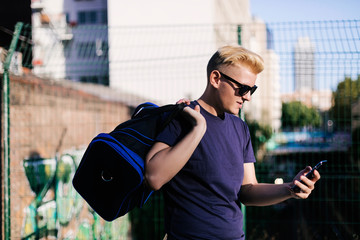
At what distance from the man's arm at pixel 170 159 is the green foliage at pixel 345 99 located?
302 centimetres

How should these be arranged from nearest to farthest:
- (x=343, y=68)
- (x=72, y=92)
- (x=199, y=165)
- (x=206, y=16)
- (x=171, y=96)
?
1. (x=199, y=165)
2. (x=343, y=68)
3. (x=171, y=96)
4. (x=72, y=92)
5. (x=206, y=16)

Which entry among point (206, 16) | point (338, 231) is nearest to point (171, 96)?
point (338, 231)

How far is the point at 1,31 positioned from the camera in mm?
4750

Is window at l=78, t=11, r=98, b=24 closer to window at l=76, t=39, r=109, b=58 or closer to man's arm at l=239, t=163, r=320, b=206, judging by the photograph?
window at l=76, t=39, r=109, b=58

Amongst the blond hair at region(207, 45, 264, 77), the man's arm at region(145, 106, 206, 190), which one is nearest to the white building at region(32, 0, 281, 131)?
the blond hair at region(207, 45, 264, 77)

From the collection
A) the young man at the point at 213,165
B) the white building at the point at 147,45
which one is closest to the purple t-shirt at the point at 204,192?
the young man at the point at 213,165

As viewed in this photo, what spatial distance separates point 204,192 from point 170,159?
29 centimetres

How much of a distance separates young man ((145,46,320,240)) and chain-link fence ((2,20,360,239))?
179 cm

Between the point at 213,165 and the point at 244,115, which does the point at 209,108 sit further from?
the point at 244,115

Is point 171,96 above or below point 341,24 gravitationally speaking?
below

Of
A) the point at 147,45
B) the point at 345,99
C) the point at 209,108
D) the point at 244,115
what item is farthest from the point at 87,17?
the point at 209,108

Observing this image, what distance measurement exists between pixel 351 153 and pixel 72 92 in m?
3.84

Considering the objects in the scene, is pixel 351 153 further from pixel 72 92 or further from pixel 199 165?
pixel 72 92

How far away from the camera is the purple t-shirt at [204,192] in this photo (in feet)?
5.72
